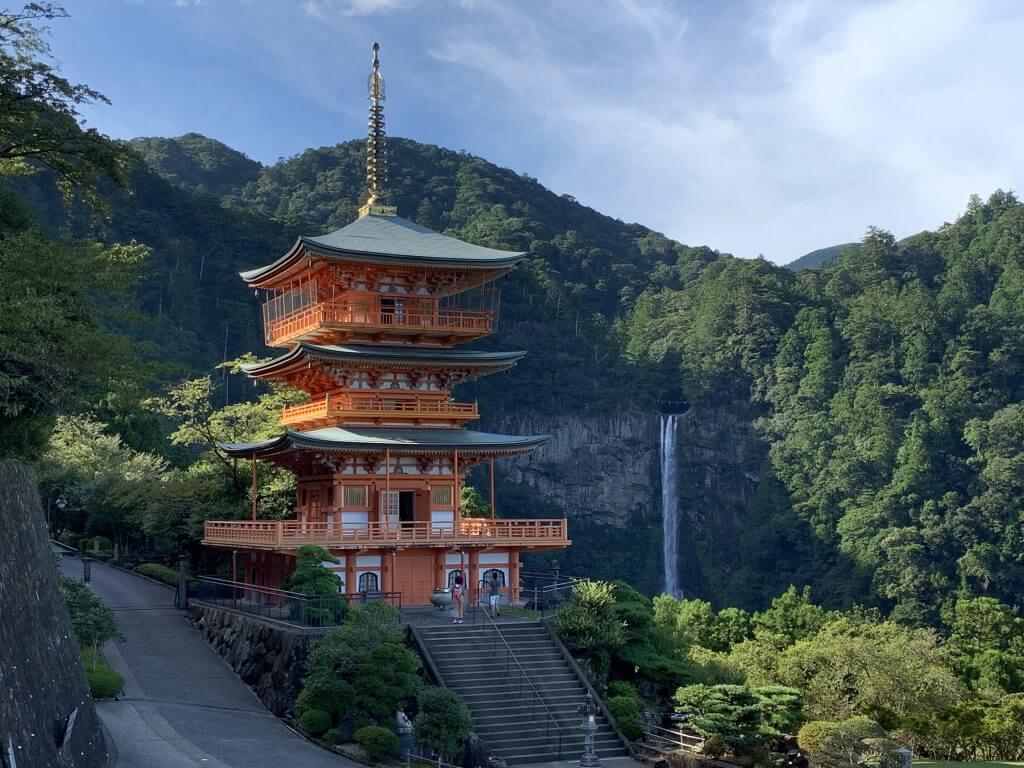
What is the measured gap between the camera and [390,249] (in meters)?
31.7

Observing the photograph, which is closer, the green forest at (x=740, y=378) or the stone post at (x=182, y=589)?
the stone post at (x=182, y=589)

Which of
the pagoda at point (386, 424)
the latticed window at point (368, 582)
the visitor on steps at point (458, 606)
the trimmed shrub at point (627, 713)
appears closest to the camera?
the trimmed shrub at point (627, 713)

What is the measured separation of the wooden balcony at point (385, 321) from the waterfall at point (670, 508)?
56.8m

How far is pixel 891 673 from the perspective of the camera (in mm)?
26938

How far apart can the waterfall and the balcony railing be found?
56.3 metres

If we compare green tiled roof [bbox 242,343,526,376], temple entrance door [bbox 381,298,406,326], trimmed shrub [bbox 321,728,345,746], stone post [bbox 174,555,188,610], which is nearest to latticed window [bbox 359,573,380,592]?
green tiled roof [bbox 242,343,526,376]

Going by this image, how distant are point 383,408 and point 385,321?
2.43 meters

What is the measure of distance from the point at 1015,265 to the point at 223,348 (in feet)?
195

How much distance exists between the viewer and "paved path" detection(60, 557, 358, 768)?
64.2ft

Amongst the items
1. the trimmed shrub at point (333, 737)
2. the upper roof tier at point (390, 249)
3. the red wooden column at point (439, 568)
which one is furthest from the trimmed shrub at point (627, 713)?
the upper roof tier at point (390, 249)

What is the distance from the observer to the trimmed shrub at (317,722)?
22.3m

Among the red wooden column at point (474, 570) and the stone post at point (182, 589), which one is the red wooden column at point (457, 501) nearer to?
the red wooden column at point (474, 570)

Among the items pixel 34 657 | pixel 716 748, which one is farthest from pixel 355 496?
pixel 34 657

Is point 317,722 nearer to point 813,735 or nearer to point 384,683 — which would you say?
point 384,683
